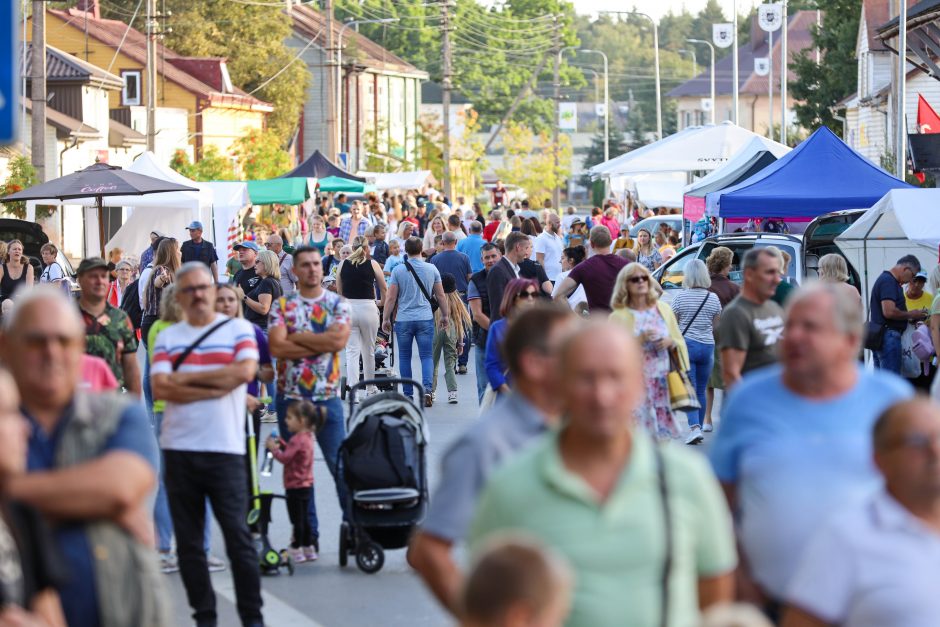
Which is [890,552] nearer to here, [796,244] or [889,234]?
[889,234]

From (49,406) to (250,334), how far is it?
3.45 meters

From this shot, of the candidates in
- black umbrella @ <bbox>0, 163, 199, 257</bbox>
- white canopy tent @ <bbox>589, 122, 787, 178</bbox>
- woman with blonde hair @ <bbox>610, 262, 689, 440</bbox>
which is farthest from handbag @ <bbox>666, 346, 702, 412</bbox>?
white canopy tent @ <bbox>589, 122, 787, 178</bbox>

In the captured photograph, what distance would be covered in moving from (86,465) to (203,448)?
11.0ft

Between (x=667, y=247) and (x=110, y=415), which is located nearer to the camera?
(x=110, y=415)

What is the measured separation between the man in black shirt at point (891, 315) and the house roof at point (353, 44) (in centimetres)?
7351

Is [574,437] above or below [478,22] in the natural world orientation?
below

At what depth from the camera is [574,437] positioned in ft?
13.1

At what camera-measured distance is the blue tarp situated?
65.6ft

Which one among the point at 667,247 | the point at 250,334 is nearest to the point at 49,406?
the point at 250,334

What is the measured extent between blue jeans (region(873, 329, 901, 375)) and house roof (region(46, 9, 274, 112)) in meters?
53.1

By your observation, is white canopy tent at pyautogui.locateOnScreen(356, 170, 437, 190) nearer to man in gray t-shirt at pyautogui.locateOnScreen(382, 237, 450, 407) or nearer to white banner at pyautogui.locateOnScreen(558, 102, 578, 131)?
white banner at pyautogui.locateOnScreen(558, 102, 578, 131)

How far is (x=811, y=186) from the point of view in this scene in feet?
66.9

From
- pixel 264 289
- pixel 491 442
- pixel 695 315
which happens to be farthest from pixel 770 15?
pixel 491 442

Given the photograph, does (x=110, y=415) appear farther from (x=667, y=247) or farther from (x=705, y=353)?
(x=667, y=247)
